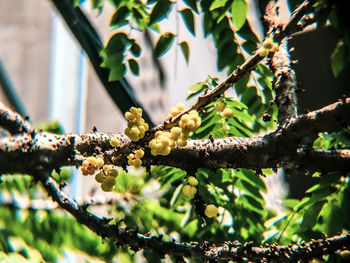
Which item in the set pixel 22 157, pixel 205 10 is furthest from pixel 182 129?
pixel 205 10

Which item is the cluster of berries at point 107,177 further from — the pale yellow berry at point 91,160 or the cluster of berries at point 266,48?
the cluster of berries at point 266,48

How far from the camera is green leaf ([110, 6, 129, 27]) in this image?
4.55ft

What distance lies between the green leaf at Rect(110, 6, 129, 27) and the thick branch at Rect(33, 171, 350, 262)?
2.29 feet

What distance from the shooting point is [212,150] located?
2.77ft

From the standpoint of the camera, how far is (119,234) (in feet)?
2.91

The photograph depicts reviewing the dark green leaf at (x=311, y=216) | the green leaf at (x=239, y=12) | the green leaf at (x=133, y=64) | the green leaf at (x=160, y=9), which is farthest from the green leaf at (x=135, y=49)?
the dark green leaf at (x=311, y=216)

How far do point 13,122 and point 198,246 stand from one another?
553 mm

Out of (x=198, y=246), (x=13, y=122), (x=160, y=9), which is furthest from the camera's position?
(x=160, y=9)

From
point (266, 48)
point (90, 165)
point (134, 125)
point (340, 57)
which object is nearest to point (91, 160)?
point (90, 165)

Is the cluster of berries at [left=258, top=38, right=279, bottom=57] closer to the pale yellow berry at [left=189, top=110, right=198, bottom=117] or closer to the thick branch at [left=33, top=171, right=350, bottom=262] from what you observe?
the pale yellow berry at [left=189, top=110, right=198, bottom=117]

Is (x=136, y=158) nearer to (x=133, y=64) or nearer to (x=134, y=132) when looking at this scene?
(x=134, y=132)

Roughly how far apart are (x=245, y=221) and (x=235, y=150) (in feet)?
1.78

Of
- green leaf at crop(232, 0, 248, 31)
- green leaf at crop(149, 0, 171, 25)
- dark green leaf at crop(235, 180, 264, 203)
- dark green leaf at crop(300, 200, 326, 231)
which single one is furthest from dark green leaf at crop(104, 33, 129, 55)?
dark green leaf at crop(300, 200, 326, 231)

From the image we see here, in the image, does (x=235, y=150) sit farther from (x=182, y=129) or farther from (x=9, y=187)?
(x=9, y=187)
